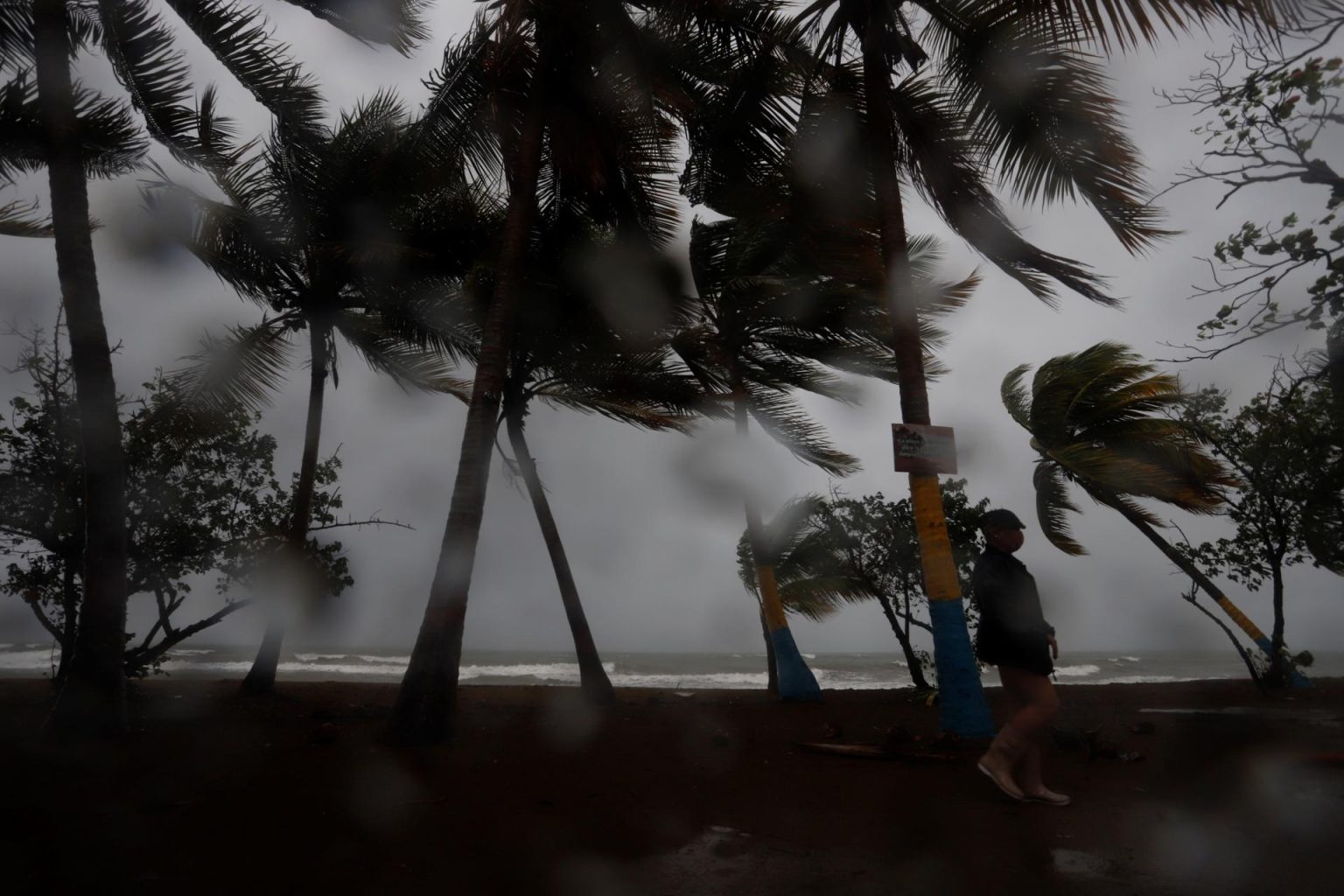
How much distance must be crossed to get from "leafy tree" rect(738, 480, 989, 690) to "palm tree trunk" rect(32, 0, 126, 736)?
7.20 m

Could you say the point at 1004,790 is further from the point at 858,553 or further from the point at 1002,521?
the point at 858,553

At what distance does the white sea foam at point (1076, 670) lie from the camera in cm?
3628

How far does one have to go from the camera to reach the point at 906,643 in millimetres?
10836

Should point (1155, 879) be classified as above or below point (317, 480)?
below

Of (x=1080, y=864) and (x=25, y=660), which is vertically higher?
(x=1080, y=864)

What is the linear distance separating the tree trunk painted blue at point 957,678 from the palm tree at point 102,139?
19.5 ft

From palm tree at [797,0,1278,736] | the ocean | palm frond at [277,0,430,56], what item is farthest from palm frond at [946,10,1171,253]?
the ocean

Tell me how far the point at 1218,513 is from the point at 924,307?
498 cm

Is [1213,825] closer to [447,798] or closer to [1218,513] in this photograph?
[447,798]

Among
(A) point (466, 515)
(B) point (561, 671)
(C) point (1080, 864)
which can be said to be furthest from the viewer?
(B) point (561, 671)

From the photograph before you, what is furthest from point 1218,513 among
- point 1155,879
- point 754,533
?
point 1155,879

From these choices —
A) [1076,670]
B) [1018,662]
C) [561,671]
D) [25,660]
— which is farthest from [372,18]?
[1076,670]

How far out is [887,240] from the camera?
21.5 ft

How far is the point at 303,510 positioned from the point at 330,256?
308cm
